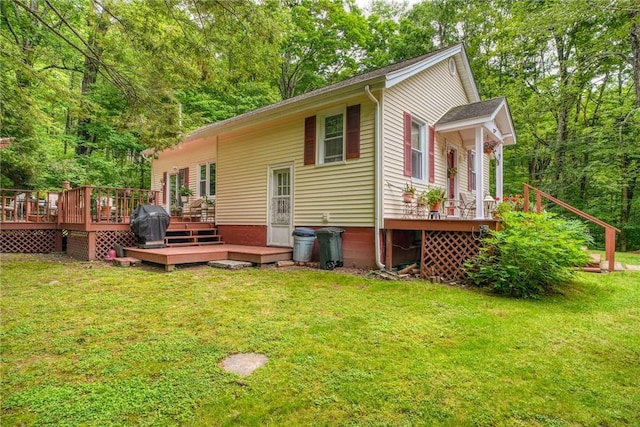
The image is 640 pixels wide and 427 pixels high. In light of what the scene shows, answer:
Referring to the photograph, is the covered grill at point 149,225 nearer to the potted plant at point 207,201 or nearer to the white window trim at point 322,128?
the potted plant at point 207,201

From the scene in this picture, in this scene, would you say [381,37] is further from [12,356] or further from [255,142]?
[12,356]

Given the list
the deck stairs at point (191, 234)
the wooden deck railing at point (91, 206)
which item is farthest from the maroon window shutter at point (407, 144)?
the wooden deck railing at point (91, 206)

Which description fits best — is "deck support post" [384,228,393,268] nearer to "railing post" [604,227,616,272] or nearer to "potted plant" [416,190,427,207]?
"potted plant" [416,190,427,207]

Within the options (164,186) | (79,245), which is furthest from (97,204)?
(164,186)

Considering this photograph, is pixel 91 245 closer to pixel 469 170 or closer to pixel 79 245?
pixel 79 245

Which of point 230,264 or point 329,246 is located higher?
point 329,246

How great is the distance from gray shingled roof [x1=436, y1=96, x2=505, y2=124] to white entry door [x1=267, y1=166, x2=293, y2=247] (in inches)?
171

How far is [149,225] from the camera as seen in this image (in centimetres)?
789

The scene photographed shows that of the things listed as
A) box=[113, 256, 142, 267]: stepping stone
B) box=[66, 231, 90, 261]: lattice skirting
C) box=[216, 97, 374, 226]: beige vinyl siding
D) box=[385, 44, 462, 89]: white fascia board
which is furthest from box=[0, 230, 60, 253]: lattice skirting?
box=[385, 44, 462, 89]: white fascia board

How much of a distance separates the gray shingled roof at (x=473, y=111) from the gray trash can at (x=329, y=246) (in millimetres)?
4180

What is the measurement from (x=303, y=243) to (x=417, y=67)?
484cm

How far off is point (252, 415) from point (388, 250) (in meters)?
5.13

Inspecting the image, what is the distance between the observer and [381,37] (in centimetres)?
1909

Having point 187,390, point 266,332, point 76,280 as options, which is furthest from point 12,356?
point 76,280
